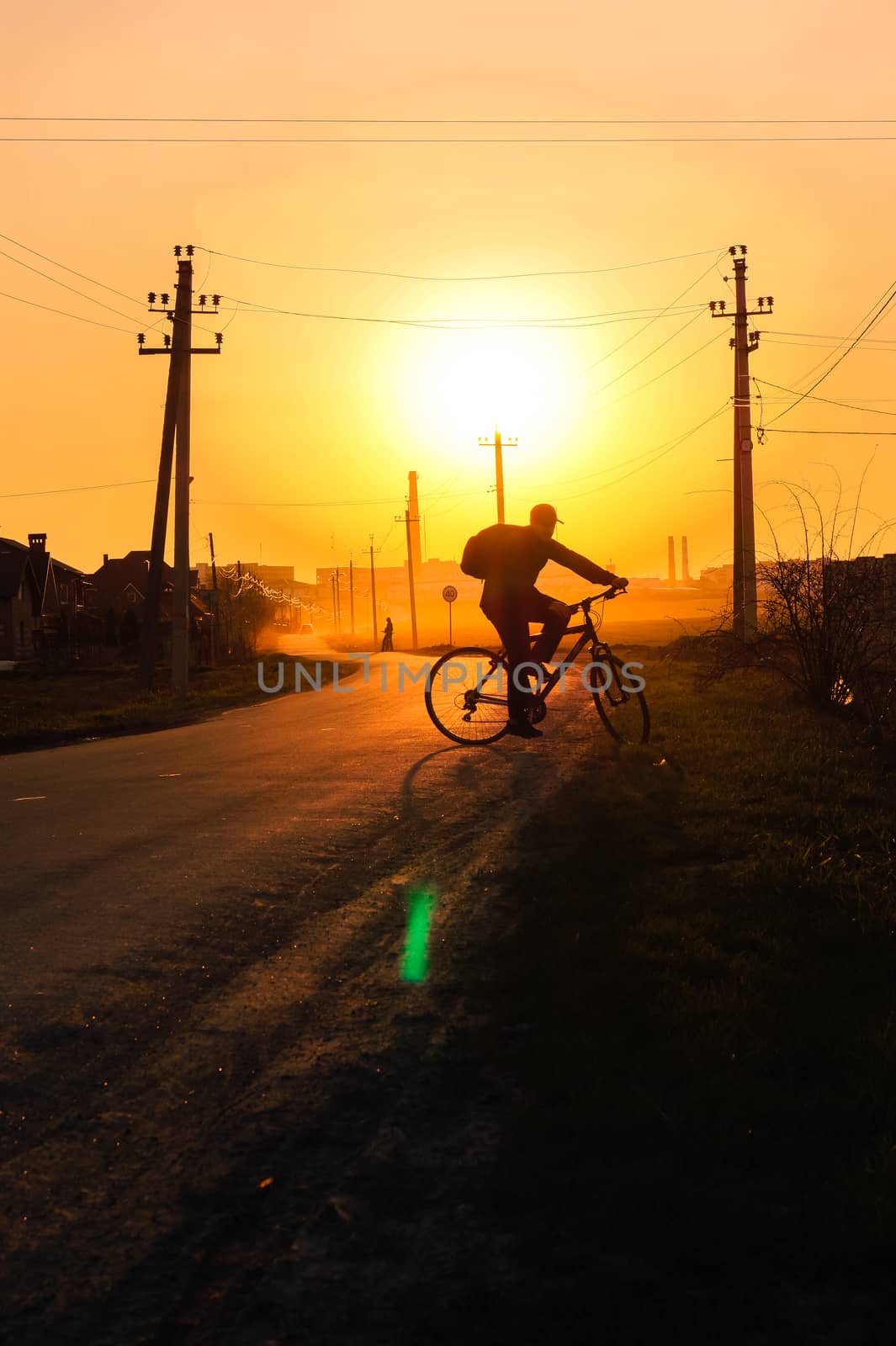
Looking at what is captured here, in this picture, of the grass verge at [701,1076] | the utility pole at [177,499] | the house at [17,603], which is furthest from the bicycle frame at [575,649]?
the house at [17,603]

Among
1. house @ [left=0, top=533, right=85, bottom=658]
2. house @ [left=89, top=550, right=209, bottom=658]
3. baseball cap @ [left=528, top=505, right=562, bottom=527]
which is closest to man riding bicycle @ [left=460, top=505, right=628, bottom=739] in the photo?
baseball cap @ [left=528, top=505, right=562, bottom=527]

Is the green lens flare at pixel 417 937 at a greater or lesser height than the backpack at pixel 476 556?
lesser

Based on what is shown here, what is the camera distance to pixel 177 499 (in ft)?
97.0

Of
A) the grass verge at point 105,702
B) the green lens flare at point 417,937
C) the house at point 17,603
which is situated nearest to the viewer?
the green lens flare at point 417,937

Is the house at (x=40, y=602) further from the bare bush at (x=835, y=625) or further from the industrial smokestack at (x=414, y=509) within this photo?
the bare bush at (x=835, y=625)

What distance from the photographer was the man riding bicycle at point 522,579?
35.8ft

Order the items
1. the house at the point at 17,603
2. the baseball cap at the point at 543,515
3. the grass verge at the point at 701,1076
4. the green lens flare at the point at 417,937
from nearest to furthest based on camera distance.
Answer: the grass verge at the point at 701,1076, the green lens flare at the point at 417,937, the baseball cap at the point at 543,515, the house at the point at 17,603

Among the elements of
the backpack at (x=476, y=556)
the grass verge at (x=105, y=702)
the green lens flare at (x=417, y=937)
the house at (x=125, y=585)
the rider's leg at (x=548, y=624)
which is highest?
the house at (x=125, y=585)

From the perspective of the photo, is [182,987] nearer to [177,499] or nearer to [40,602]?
[177,499]

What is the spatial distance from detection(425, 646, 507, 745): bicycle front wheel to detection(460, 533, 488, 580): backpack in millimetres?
914

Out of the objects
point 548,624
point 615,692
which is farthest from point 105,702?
point 548,624

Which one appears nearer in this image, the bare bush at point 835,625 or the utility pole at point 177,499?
the bare bush at point 835,625

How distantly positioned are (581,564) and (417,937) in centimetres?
651

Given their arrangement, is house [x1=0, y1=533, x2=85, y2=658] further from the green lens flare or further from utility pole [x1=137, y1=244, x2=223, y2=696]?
the green lens flare
